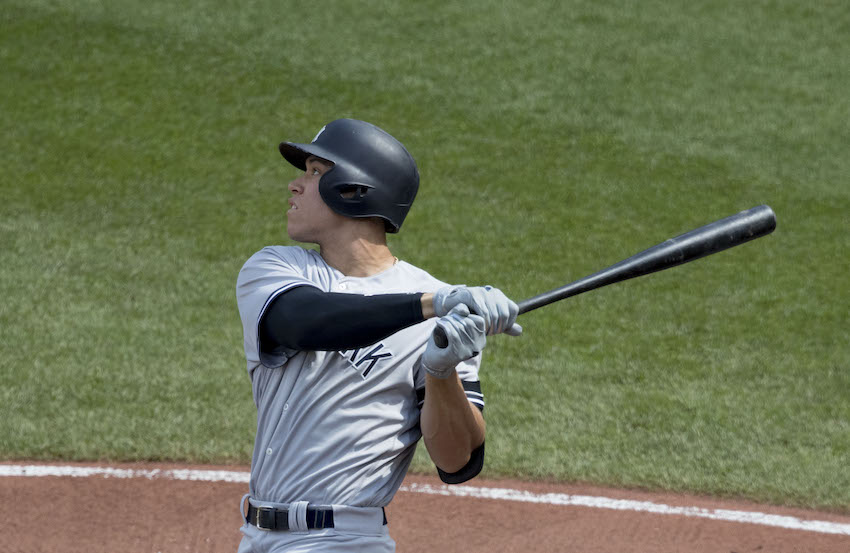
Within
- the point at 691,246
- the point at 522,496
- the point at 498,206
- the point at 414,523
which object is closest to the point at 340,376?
the point at 691,246

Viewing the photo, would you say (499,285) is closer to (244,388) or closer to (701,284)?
(701,284)

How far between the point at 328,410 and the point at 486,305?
663 millimetres

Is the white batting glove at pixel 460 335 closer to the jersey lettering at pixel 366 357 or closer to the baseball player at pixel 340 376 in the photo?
the baseball player at pixel 340 376

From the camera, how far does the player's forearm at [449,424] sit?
2660 mm

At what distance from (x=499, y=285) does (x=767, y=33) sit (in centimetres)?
711

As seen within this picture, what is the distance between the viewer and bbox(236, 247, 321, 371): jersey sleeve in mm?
2742

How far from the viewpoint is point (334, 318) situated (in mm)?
2541

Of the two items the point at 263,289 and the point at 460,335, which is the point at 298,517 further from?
the point at 460,335

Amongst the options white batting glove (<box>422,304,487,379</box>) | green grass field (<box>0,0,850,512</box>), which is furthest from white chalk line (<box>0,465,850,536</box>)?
white batting glove (<box>422,304,487,379</box>)

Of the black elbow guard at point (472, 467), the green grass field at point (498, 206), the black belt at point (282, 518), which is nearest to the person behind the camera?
the black belt at point (282, 518)

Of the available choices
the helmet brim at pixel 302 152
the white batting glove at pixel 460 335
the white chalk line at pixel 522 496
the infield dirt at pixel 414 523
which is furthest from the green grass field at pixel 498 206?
the white batting glove at pixel 460 335

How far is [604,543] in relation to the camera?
488 cm

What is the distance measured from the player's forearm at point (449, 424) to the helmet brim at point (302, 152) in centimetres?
76

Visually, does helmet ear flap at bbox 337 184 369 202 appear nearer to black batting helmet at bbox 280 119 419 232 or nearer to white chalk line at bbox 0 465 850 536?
black batting helmet at bbox 280 119 419 232
